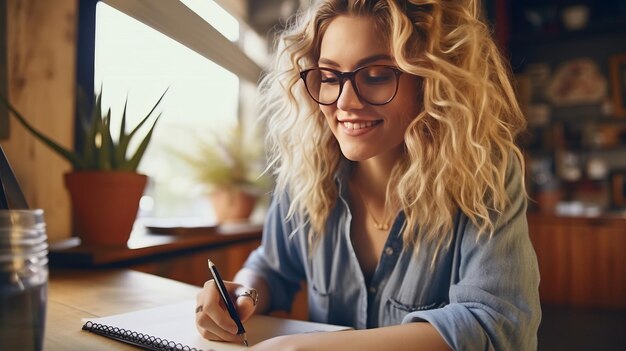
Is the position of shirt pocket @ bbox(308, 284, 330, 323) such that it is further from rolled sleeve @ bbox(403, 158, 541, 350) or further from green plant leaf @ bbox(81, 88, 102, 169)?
green plant leaf @ bbox(81, 88, 102, 169)

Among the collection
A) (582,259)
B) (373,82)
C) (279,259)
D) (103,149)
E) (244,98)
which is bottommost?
(582,259)

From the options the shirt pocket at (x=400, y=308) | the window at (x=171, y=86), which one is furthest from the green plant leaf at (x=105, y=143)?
the shirt pocket at (x=400, y=308)

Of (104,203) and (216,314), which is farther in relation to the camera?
(104,203)

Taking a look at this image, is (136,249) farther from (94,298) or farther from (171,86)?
(171,86)

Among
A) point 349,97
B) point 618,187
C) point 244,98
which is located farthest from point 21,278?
point 618,187

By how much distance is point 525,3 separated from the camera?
4.32 metres

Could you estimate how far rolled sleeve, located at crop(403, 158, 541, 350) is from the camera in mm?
819

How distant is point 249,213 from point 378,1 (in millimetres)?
1913

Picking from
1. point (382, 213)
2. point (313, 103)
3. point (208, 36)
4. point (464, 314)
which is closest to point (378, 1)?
point (313, 103)

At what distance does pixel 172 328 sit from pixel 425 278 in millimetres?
570

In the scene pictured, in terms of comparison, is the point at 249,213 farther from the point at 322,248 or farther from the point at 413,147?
the point at 413,147

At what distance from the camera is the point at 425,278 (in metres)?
1.10

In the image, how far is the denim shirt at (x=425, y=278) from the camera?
0.86 meters

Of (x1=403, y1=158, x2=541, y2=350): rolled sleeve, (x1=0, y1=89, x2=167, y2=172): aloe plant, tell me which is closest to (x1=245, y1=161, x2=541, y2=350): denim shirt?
(x1=403, y1=158, x2=541, y2=350): rolled sleeve
